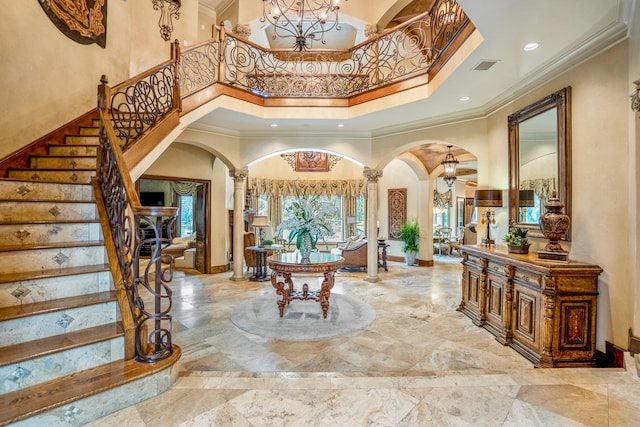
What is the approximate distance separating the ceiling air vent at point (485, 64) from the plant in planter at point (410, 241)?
5.63 m

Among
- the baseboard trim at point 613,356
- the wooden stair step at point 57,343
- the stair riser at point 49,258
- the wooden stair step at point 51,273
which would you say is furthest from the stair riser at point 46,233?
the baseboard trim at point 613,356

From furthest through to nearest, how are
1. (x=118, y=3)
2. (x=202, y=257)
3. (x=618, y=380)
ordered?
(x=202, y=257)
(x=118, y=3)
(x=618, y=380)

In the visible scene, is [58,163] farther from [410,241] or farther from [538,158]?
[410,241]

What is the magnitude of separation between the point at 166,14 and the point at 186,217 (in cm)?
644

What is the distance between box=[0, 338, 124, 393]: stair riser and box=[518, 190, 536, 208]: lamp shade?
4.40 m

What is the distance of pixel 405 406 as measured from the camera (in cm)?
184

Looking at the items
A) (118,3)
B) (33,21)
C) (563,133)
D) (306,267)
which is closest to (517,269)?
(563,133)

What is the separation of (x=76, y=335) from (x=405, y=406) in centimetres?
209

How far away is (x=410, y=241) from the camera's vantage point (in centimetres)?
867

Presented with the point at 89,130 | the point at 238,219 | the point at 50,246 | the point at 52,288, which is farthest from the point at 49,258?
the point at 238,219

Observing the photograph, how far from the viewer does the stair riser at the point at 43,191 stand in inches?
105

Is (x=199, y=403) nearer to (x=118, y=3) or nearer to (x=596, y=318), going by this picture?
(x=596, y=318)

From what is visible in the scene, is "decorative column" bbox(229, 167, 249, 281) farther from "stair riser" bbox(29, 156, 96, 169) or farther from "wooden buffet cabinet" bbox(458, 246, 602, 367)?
"wooden buffet cabinet" bbox(458, 246, 602, 367)

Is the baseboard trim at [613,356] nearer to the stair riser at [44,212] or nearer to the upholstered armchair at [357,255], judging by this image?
the stair riser at [44,212]
